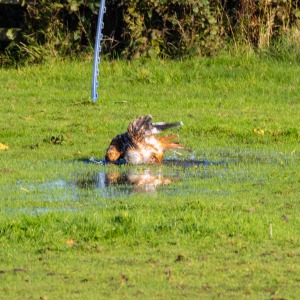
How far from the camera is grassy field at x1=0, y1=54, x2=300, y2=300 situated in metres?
6.02


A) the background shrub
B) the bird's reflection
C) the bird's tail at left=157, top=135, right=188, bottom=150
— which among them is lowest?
A: the bird's reflection

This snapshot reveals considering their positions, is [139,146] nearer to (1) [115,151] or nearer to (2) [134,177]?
(1) [115,151]

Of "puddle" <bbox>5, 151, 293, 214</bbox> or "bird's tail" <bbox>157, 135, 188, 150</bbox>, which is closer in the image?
"puddle" <bbox>5, 151, 293, 214</bbox>

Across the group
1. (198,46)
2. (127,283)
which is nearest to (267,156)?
(127,283)

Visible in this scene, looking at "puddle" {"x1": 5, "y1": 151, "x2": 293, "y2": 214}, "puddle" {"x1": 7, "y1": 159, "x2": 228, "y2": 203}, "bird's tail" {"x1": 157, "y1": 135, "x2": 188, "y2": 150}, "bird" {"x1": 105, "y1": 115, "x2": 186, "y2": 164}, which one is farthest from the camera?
"bird's tail" {"x1": 157, "y1": 135, "x2": 188, "y2": 150}

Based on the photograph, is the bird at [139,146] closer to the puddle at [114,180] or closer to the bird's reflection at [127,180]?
the puddle at [114,180]

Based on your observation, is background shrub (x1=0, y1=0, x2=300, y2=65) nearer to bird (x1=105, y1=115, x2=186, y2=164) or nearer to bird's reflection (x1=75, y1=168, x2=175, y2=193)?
bird (x1=105, y1=115, x2=186, y2=164)

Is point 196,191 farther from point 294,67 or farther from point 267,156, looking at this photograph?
point 294,67

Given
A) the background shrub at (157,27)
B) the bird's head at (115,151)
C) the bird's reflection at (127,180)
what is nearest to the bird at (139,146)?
the bird's head at (115,151)

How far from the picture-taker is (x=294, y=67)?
16.3 m

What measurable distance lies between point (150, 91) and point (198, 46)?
2.38 metres

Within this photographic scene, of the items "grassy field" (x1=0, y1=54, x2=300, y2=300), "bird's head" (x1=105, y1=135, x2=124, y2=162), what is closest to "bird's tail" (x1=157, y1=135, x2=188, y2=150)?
"grassy field" (x1=0, y1=54, x2=300, y2=300)

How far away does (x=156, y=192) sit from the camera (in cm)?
871

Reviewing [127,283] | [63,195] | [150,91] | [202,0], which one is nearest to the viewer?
[127,283]
